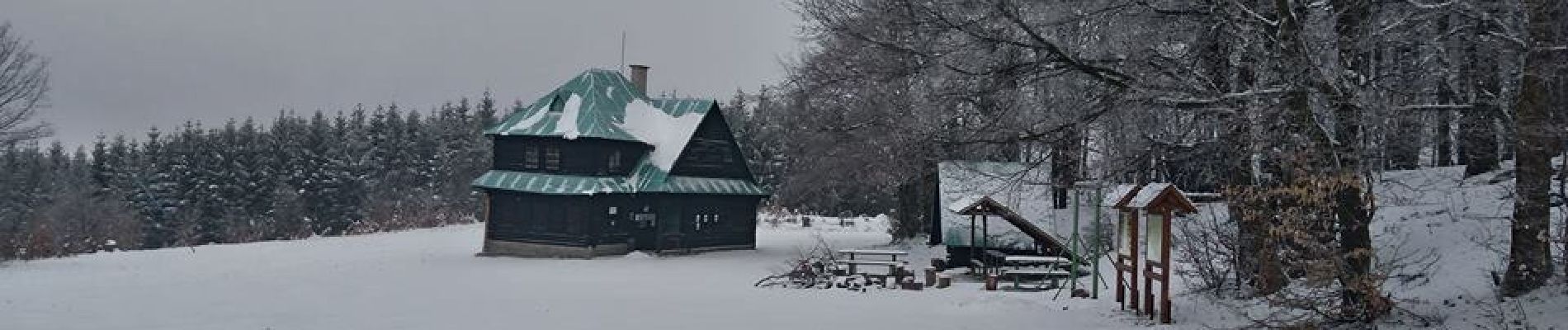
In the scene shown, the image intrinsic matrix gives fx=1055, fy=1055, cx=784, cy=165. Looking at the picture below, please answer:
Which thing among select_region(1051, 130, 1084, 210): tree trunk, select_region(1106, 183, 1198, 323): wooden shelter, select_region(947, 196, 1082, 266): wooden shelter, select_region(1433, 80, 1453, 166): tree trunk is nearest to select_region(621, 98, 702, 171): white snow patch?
select_region(947, 196, 1082, 266): wooden shelter

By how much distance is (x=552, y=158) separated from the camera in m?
34.7

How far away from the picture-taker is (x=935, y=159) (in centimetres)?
2983

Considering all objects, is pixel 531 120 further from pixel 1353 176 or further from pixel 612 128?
pixel 1353 176

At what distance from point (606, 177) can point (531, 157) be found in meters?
2.60

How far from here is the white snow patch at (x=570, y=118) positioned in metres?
34.0

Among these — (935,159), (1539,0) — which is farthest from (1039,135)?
(935,159)

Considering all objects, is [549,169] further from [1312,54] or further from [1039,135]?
[1312,54]

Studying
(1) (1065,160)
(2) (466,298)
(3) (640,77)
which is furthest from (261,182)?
(1) (1065,160)

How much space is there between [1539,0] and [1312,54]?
1756 millimetres

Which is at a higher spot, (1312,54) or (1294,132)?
(1312,54)

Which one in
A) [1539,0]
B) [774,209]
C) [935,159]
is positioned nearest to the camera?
[1539,0]

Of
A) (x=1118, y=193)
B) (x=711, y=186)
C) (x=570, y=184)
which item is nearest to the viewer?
(x=1118, y=193)

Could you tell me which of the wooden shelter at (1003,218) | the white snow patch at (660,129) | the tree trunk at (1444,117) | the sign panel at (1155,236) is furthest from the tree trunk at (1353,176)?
the white snow patch at (660,129)

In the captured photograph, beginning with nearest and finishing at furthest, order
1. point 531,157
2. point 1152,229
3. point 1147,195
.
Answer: point 1147,195 → point 1152,229 → point 531,157
